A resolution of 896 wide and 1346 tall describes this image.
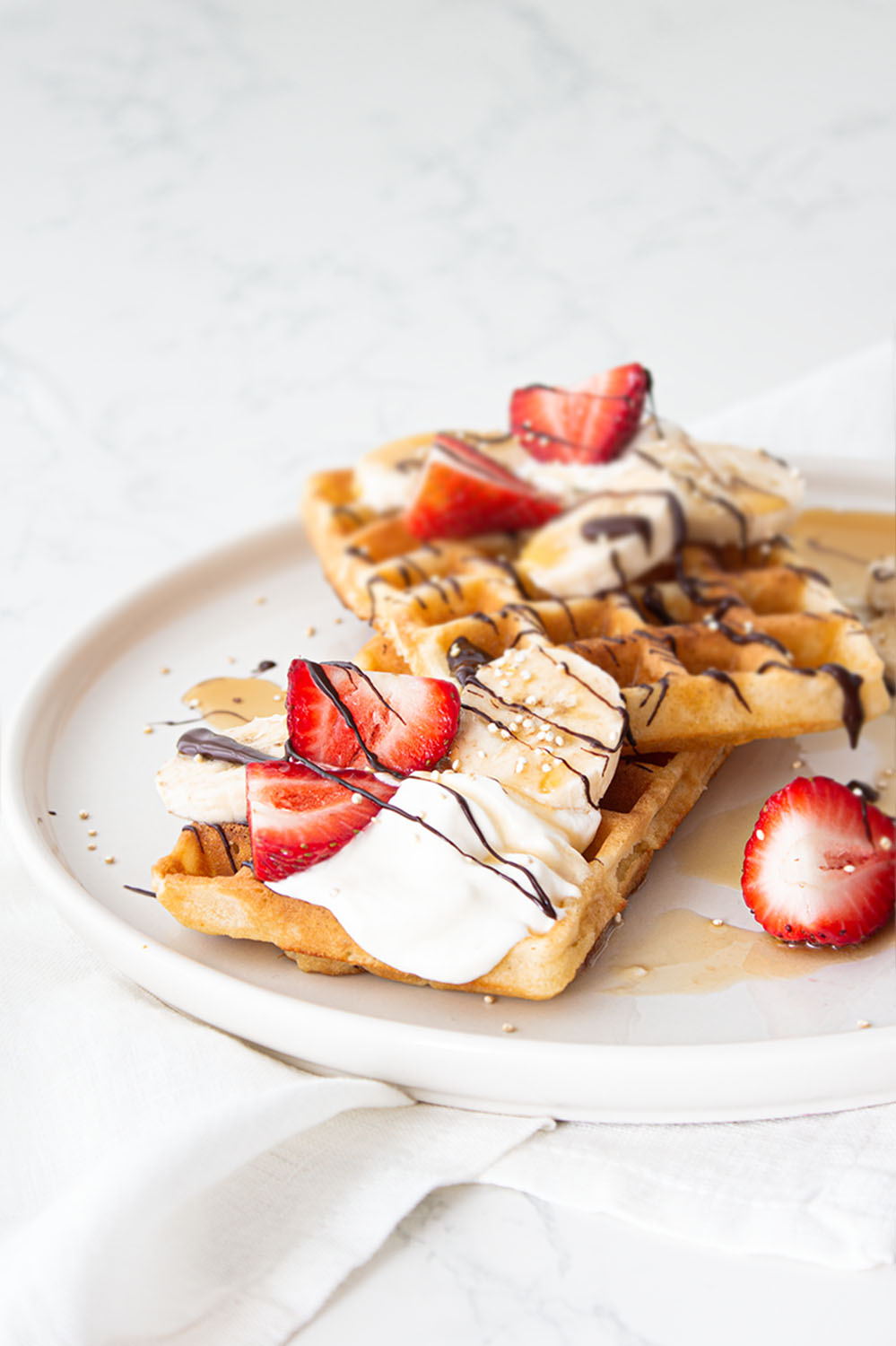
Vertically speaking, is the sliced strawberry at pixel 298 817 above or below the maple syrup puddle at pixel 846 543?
above

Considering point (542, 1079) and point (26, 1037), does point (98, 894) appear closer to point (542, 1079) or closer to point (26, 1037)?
point (26, 1037)

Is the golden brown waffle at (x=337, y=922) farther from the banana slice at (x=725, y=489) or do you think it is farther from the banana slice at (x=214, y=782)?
the banana slice at (x=725, y=489)

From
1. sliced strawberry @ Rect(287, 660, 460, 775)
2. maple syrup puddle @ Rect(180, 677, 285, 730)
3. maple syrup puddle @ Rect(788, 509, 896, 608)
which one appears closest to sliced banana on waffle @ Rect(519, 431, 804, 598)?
maple syrup puddle @ Rect(788, 509, 896, 608)

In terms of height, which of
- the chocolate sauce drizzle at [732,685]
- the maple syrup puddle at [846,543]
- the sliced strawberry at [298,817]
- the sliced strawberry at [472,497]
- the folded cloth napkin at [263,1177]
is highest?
the sliced strawberry at [472,497]

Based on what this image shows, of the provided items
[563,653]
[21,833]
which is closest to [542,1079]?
[563,653]

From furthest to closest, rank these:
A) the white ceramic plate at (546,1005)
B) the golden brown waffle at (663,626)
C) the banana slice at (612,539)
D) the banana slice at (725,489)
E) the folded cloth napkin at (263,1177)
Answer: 1. the banana slice at (725,489)
2. the banana slice at (612,539)
3. the golden brown waffle at (663,626)
4. the white ceramic plate at (546,1005)
5. the folded cloth napkin at (263,1177)

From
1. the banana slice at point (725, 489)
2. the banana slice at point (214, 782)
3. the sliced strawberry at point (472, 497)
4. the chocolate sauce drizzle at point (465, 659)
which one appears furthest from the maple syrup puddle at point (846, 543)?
the banana slice at point (214, 782)

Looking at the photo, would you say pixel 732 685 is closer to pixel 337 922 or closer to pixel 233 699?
pixel 337 922
